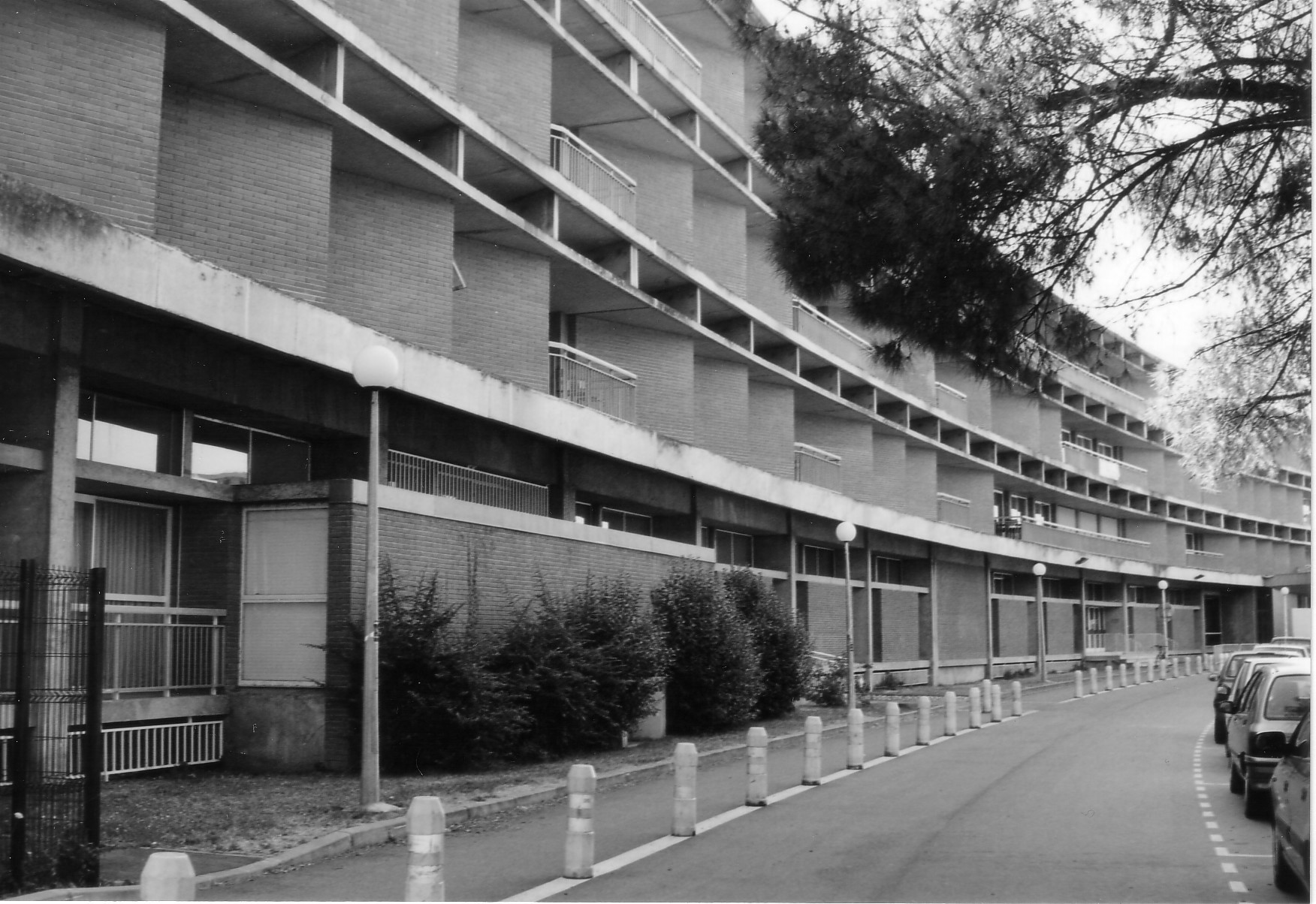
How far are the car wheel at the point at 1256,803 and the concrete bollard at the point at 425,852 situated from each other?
9.86 m

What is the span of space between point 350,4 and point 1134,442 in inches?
2575

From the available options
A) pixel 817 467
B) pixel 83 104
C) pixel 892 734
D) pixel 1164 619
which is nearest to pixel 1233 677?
pixel 892 734

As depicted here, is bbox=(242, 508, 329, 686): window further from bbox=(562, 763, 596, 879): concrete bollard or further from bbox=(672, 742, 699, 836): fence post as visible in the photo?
bbox=(562, 763, 596, 879): concrete bollard

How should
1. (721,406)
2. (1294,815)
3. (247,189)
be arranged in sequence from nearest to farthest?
(1294,815) < (247,189) < (721,406)

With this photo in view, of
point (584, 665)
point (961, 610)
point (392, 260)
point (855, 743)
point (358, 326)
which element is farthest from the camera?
point (961, 610)

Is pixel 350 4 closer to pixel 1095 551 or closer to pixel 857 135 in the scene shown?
pixel 857 135

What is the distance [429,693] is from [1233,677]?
55.5 ft

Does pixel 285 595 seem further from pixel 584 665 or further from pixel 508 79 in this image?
pixel 508 79

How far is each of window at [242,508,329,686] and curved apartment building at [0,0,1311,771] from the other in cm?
4

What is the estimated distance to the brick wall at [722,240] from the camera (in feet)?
121

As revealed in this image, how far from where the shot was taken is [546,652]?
65.7 feet

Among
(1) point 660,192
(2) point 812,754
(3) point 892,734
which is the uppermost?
(1) point 660,192

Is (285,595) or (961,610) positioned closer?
(285,595)

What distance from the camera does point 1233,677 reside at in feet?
90.7
